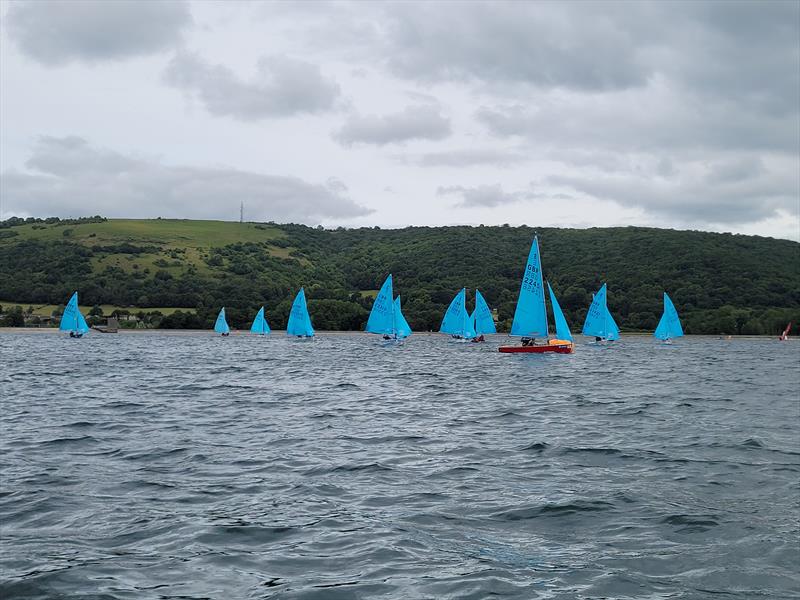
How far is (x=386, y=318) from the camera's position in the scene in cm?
9562

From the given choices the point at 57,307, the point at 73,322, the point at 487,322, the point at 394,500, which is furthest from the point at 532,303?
the point at 57,307

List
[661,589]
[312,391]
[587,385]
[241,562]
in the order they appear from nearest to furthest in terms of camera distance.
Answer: [661,589]
[241,562]
[312,391]
[587,385]

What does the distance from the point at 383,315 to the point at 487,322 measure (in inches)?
584

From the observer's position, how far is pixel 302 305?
107188 millimetres

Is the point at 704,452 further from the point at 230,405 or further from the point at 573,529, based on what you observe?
the point at 230,405

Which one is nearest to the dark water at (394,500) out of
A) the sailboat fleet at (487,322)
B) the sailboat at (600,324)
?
the sailboat fleet at (487,322)

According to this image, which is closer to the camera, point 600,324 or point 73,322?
point 600,324

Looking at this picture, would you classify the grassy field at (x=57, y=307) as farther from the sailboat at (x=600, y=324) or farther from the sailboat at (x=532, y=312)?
the sailboat at (x=532, y=312)

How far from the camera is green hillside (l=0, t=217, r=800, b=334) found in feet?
478

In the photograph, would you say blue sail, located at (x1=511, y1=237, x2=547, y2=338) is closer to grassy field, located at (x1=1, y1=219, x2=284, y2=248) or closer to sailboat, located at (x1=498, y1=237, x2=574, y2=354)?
sailboat, located at (x1=498, y1=237, x2=574, y2=354)

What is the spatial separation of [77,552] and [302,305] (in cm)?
9902

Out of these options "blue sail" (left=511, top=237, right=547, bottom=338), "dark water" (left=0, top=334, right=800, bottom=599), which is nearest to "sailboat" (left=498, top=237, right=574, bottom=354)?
"blue sail" (left=511, top=237, right=547, bottom=338)

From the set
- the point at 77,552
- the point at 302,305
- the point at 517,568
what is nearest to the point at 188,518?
the point at 77,552

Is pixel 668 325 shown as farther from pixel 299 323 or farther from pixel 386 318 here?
pixel 299 323
